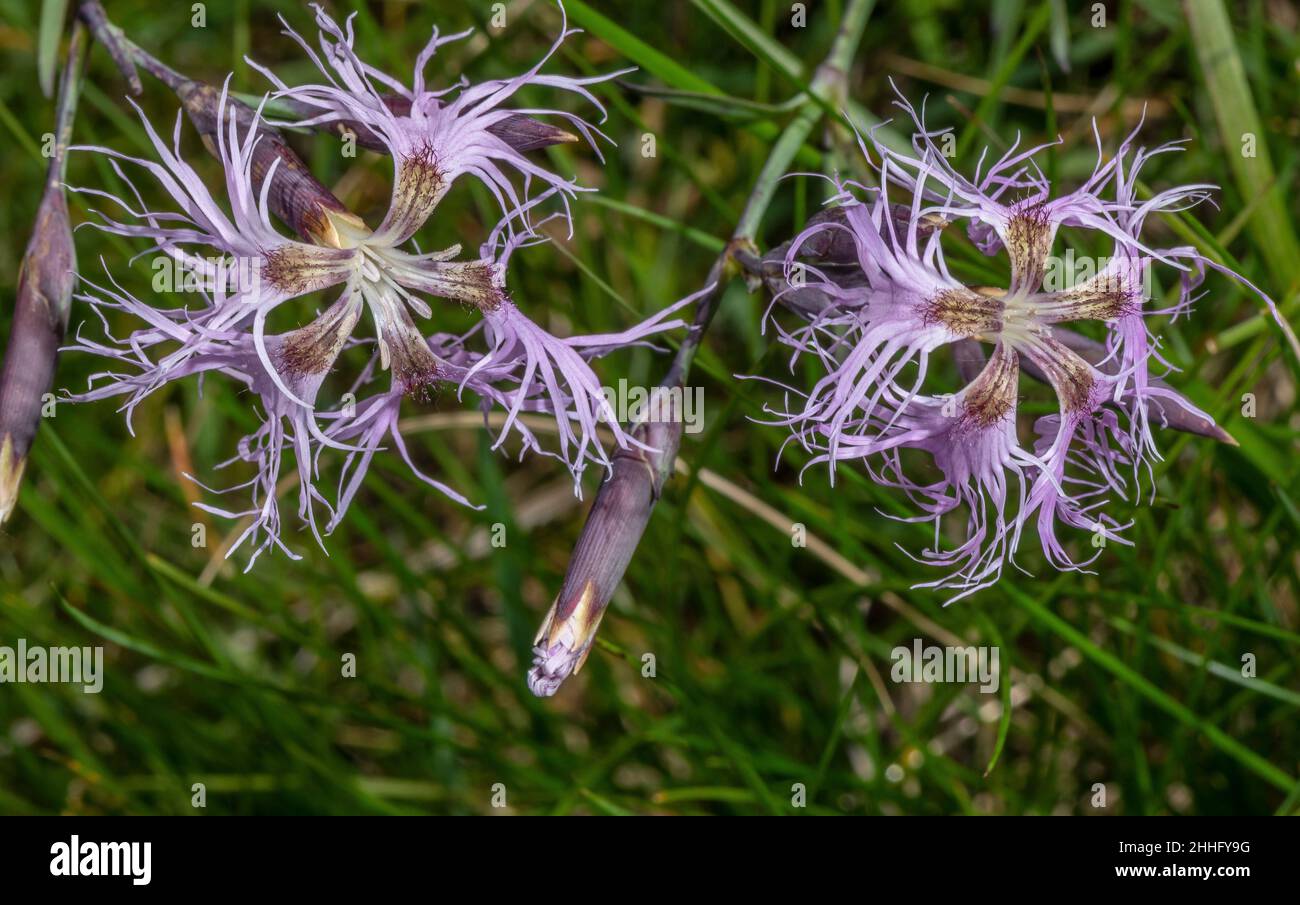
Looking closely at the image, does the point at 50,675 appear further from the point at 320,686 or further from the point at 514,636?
the point at 514,636

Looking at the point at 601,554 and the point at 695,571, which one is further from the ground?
the point at 695,571

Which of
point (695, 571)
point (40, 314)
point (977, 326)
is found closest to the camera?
point (977, 326)

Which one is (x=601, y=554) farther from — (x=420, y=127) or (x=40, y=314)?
(x=40, y=314)

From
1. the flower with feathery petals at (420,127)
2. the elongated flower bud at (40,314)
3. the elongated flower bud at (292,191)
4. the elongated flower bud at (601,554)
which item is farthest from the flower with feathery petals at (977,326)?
the elongated flower bud at (40,314)

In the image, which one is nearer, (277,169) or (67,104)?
(277,169)

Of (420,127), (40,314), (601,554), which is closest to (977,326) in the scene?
(601,554)

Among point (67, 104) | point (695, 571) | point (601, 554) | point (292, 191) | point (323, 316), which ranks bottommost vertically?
point (601, 554)

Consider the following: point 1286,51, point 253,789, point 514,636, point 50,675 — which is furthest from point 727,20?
point 50,675
